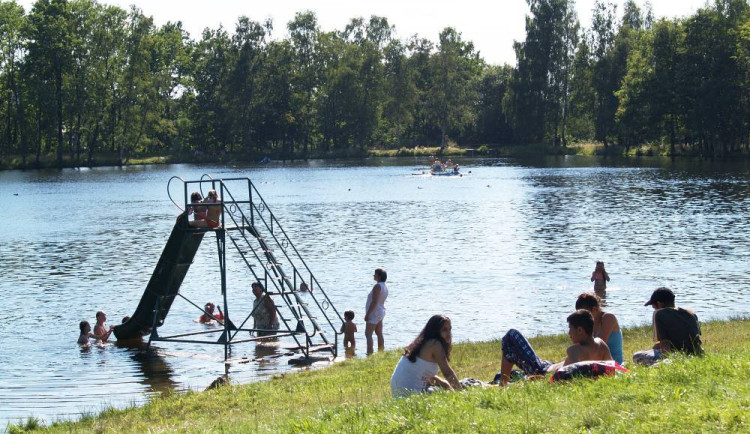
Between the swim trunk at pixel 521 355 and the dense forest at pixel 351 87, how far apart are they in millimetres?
98032

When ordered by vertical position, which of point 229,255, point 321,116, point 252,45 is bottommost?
point 229,255

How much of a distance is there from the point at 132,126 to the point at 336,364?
121 m

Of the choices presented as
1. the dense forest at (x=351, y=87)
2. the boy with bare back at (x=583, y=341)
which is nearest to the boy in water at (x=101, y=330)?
the boy with bare back at (x=583, y=341)

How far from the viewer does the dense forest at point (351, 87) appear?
11138 centimetres

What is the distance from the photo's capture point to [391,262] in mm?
38312

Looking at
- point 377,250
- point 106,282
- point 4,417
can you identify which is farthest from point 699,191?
point 4,417

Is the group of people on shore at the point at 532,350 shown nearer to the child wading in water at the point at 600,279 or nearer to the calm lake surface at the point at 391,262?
the calm lake surface at the point at 391,262

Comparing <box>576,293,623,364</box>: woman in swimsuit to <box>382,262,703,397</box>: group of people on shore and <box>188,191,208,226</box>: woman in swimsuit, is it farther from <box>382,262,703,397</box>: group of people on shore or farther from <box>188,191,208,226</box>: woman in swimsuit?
<box>188,191,208,226</box>: woman in swimsuit

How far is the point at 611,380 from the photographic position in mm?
10414

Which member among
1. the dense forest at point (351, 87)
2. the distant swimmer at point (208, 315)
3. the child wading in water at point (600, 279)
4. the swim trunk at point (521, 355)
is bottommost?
the distant swimmer at point (208, 315)

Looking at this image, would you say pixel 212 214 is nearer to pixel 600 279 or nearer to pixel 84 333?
pixel 84 333

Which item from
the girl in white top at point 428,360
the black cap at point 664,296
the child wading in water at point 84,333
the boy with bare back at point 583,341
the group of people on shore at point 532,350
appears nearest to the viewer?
the boy with bare back at point 583,341

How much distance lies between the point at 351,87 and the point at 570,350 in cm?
13872

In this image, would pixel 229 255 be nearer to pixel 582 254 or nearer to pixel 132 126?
pixel 582 254
